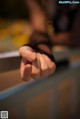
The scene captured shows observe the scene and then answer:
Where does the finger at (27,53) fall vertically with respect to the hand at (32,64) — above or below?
above

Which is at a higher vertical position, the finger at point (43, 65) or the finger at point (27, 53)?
the finger at point (27, 53)

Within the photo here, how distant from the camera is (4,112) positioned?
96 cm

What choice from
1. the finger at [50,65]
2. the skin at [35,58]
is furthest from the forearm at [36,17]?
the finger at [50,65]

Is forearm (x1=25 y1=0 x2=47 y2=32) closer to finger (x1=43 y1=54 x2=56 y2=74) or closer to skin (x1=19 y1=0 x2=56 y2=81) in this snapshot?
skin (x1=19 y1=0 x2=56 y2=81)

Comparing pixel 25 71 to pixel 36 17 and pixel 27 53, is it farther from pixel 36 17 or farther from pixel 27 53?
pixel 36 17

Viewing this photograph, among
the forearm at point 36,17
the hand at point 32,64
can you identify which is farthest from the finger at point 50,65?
the forearm at point 36,17

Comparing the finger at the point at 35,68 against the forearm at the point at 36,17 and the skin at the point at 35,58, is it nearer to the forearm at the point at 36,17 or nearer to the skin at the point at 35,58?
the skin at the point at 35,58

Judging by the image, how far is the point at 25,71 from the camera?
0.92 m

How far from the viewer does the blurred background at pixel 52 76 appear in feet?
3.00

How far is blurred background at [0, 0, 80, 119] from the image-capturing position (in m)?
0.91

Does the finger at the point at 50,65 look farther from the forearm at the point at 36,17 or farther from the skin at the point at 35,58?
the forearm at the point at 36,17

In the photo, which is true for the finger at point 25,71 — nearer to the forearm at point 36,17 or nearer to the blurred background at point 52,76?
the blurred background at point 52,76

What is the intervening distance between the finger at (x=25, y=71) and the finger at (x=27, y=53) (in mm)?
25

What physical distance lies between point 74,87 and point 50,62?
164 millimetres
